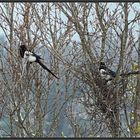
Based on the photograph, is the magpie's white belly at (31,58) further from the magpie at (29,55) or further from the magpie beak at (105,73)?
the magpie beak at (105,73)

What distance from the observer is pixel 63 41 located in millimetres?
8133

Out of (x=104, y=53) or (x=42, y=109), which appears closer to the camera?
(x=104, y=53)

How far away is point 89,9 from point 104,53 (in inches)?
24.5

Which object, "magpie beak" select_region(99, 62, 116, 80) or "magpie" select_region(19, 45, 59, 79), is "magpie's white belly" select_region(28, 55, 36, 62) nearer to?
"magpie" select_region(19, 45, 59, 79)

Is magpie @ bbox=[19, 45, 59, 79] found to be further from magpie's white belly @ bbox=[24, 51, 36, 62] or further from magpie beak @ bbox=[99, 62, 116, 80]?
magpie beak @ bbox=[99, 62, 116, 80]

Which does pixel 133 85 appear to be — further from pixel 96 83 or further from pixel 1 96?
pixel 1 96

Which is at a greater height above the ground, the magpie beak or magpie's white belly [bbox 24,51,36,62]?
magpie's white belly [bbox 24,51,36,62]


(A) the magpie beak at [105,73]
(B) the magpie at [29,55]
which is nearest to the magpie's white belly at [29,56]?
(B) the magpie at [29,55]

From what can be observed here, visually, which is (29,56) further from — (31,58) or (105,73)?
(105,73)

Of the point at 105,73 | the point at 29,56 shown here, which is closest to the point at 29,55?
the point at 29,56

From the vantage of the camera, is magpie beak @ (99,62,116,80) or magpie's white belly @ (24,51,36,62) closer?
magpie beak @ (99,62,116,80)

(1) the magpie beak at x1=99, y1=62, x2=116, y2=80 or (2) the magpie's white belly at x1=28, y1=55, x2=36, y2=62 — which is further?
(2) the magpie's white belly at x1=28, y1=55, x2=36, y2=62

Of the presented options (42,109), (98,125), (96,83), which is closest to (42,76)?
(42,109)

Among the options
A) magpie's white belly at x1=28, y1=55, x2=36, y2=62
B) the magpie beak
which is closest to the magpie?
magpie's white belly at x1=28, y1=55, x2=36, y2=62
